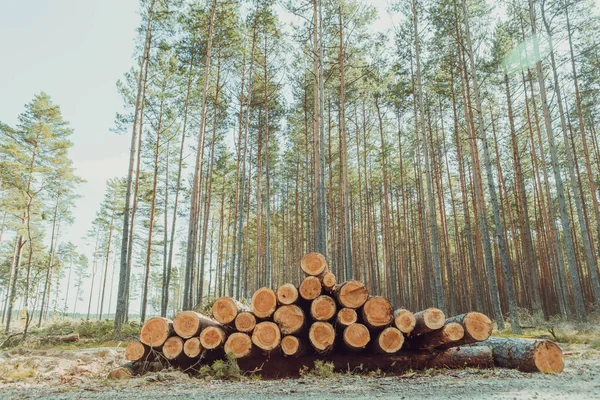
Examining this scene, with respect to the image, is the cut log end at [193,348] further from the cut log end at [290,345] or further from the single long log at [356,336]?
the single long log at [356,336]

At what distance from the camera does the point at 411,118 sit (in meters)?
18.1

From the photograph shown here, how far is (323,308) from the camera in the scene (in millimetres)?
4559

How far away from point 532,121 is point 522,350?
14857 millimetres

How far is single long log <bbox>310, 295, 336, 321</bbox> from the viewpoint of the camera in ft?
14.9

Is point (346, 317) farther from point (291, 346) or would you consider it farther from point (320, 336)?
point (291, 346)

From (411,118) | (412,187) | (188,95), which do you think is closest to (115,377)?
(188,95)

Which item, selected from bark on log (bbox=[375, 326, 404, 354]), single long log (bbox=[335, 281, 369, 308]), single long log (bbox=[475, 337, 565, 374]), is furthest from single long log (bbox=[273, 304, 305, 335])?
single long log (bbox=[475, 337, 565, 374])

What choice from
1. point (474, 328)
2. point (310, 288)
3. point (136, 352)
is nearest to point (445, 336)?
point (474, 328)

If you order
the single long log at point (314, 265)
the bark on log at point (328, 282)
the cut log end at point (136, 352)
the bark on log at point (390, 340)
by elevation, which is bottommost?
the cut log end at point (136, 352)

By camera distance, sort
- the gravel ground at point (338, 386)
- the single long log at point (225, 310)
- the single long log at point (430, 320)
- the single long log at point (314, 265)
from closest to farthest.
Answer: the gravel ground at point (338, 386), the single long log at point (430, 320), the single long log at point (225, 310), the single long log at point (314, 265)

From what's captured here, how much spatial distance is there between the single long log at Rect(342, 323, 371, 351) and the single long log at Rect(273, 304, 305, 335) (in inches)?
23.2

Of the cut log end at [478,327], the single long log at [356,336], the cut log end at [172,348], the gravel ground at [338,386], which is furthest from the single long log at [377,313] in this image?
the cut log end at [172,348]

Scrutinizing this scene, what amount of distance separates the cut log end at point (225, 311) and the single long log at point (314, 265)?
1.07 meters

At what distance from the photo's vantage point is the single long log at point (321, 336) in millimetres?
4395
